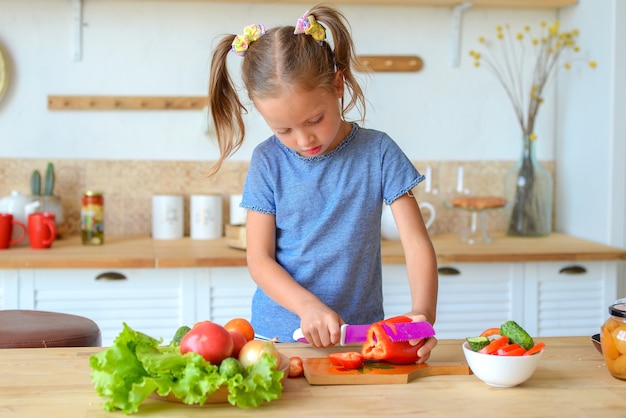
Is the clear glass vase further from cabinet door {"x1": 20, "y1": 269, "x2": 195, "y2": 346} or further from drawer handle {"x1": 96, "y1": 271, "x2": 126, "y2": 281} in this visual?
drawer handle {"x1": 96, "y1": 271, "x2": 126, "y2": 281}

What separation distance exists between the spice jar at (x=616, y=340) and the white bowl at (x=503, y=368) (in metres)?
0.13

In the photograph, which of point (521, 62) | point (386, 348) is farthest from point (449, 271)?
point (386, 348)

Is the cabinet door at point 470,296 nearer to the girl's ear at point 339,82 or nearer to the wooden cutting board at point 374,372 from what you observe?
the girl's ear at point 339,82

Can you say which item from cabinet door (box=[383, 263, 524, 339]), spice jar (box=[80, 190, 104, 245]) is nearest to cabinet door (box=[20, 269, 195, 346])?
spice jar (box=[80, 190, 104, 245])

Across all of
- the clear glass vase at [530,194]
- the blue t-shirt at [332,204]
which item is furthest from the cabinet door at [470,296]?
the blue t-shirt at [332,204]

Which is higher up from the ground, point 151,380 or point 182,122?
point 182,122

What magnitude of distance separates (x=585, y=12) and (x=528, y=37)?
0.86 feet

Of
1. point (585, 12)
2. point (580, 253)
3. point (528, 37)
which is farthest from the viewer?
point (528, 37)

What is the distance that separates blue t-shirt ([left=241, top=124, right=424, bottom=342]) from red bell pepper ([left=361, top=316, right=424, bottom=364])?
40 centimetres

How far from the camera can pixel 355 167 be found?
171 cm

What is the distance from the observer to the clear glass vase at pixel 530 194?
122 inches

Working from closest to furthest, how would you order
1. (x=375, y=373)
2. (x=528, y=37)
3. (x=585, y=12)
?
(x=375, y=373) → (x=585, y=12) → (x=528, y=37)

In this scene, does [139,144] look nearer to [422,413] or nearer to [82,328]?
[82,328]

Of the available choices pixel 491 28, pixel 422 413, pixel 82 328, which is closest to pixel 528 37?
pixel 491 28
